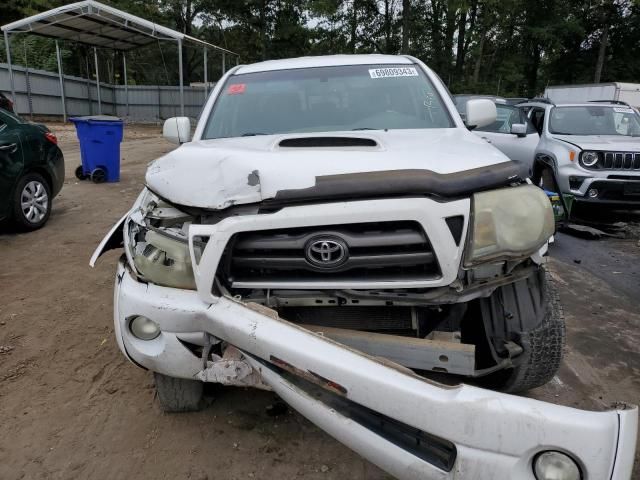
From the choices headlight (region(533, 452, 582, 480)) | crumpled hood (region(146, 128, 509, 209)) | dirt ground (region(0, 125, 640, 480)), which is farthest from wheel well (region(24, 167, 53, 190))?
headlight (region(533, 452, 582, 480))

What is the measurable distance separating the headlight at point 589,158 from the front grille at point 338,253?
617cm

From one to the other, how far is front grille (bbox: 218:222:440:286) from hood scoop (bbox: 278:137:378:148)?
2.01 ft

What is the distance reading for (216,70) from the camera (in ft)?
132

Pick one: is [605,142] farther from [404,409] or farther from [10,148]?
[10,148]

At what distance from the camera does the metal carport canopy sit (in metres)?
14.6

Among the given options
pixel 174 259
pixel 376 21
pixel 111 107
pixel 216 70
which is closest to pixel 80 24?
pixel 111 107

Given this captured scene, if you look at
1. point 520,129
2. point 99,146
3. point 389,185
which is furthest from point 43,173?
point 520,129

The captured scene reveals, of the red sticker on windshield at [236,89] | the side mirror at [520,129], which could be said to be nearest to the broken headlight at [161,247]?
the red sticker on windshield at [236,89]

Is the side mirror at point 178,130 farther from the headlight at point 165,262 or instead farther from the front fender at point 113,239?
the headlight at point 165,262

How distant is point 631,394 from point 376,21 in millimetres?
34843

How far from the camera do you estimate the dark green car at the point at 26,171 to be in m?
5.55

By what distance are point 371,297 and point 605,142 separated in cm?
662

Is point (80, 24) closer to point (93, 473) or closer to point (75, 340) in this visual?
point (75, 340)

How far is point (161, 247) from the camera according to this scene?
222 cm
